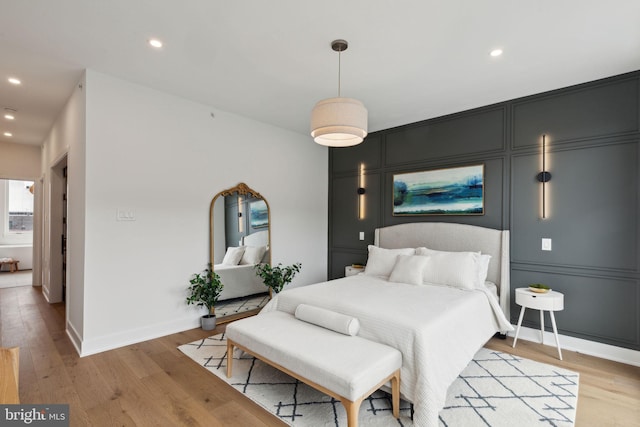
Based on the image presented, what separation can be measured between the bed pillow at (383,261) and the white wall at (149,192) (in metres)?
1.81

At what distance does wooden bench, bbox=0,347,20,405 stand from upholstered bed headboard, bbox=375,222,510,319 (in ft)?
12.7

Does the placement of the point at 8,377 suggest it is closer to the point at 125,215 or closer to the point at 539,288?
the point at 125,215

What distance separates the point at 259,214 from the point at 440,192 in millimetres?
2460

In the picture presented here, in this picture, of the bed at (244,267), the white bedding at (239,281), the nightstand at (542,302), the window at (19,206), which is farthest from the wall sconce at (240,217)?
the window at (19,206)

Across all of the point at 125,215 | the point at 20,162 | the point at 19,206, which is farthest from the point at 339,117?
the point at 19,206

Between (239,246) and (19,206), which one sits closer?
(239,246)

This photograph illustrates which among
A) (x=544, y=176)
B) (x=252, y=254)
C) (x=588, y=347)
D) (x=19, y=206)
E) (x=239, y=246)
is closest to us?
(x=588, y=347)

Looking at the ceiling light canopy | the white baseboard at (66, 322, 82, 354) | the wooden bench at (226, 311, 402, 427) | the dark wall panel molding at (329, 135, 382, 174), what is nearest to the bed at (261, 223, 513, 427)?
the wooden bench at (226, 311, 402, 427)

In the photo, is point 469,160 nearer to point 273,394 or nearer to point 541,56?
point 541,56

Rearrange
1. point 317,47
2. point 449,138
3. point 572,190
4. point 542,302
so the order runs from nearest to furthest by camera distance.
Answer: point 317,47
point 542,302
point 572,190
point 449,138

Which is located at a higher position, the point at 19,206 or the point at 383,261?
the point at 19,206

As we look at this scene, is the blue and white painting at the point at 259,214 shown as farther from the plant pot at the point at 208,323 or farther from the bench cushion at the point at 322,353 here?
the bench cushion at the point at 322,353

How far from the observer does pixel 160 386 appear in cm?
246

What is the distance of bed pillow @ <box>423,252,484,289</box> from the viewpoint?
3.23 metres
